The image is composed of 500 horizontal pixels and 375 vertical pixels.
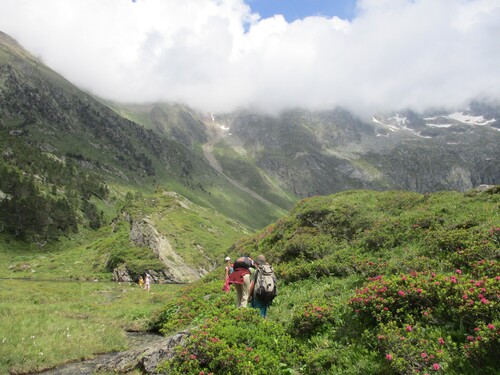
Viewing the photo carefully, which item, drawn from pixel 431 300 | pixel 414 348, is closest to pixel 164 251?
pixel 431 300

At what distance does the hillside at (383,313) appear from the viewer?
8.88 meters

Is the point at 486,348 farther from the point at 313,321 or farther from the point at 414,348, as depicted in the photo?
the point at 313,321

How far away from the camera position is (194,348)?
34.6 ft

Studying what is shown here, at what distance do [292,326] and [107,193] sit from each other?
600ft

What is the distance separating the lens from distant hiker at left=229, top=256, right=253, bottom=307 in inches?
638

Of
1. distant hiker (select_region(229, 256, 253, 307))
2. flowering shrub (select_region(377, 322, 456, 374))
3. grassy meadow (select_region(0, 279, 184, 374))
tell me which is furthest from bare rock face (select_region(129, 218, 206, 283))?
flowering shrub (select_region(377, 322, 456, 374))

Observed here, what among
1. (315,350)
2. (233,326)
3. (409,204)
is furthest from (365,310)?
(409,204)

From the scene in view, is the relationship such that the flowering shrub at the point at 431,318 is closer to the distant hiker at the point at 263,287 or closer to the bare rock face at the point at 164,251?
the distant hiker at the point at 263,287

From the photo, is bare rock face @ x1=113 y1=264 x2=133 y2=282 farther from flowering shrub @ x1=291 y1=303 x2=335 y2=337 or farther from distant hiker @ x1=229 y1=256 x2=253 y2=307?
flowering shrub @ x1=291 y1=303 x2=335 y2=337

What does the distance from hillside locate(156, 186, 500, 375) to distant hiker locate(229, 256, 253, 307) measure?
1.58 meters

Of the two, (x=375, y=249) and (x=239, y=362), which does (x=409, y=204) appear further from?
(x=239, y=362)

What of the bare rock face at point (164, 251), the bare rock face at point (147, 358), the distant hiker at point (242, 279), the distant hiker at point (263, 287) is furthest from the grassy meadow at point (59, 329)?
the bare rock face at point (164, 251)

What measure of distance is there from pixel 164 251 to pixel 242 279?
52.5 metres

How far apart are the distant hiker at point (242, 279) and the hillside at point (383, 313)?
5.17ft
